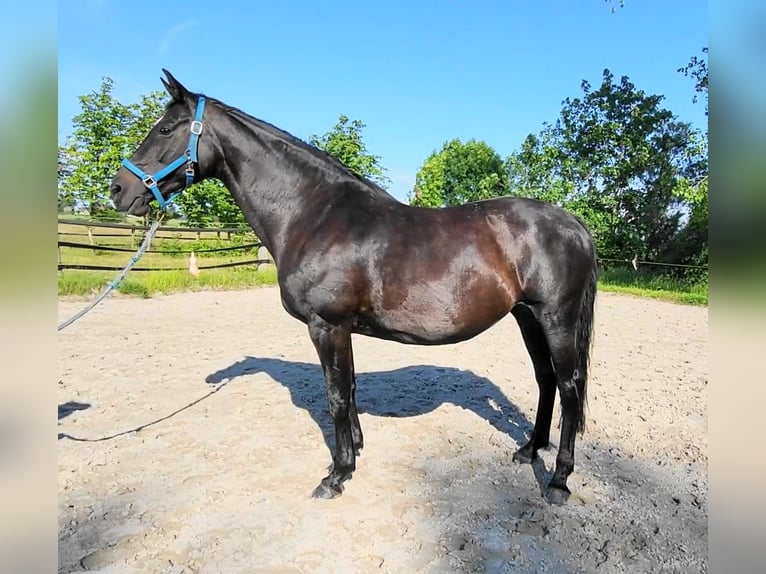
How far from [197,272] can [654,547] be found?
1391cm

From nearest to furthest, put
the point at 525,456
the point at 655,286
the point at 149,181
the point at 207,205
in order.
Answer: the point at 149,181
the point at 525,456
the point at 655,286
the point at 207,205

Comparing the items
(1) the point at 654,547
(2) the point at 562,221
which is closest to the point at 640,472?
(1) the point at 654,547

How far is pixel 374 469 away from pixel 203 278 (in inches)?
457

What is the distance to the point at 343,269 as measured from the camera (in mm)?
2854

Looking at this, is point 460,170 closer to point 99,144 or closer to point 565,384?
point 99,144

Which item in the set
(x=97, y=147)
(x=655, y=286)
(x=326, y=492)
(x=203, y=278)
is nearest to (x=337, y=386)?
(x=326, y=492)

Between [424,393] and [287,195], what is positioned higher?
[287,195]

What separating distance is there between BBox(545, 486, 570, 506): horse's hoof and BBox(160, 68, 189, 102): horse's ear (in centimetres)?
350

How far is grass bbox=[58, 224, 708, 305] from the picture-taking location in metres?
11.5

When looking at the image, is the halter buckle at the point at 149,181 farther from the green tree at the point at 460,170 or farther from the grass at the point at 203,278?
A: the green tree at the point at 460,170

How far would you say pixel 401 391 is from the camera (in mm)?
5098

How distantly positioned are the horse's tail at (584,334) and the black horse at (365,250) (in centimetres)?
2
